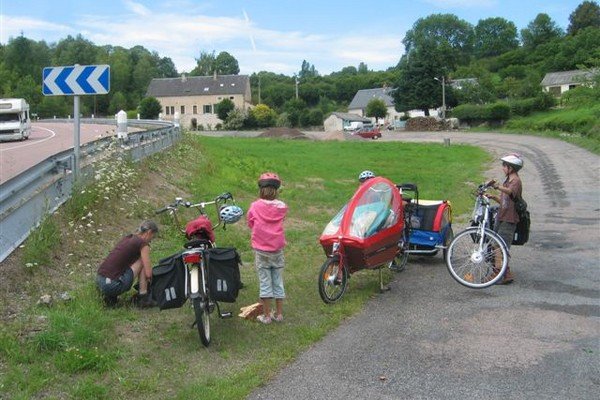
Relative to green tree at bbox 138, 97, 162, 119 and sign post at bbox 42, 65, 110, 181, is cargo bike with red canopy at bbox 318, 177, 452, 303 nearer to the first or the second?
sign post at bbox 42, 65, 110, 181

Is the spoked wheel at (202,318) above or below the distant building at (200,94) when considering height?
below

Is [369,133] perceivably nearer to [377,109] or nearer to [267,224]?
[377,109]

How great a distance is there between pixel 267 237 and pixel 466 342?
7.73 feet

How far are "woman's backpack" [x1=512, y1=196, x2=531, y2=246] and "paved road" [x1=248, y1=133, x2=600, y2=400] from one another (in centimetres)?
60

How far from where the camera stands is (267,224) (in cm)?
680

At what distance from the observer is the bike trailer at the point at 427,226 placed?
980cm

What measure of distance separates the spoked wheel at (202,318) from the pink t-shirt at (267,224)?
3.62 ft

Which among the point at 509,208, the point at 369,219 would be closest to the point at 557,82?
the point at 509,208

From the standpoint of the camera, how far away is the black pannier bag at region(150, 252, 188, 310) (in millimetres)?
5918

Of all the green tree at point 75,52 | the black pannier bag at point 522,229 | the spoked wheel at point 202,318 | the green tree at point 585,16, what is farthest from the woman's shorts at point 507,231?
the green tree at point 585,16

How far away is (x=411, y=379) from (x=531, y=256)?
624 cm

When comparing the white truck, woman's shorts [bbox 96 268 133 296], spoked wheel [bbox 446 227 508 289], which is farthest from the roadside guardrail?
the white truck

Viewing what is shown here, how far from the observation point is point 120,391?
4.89 m

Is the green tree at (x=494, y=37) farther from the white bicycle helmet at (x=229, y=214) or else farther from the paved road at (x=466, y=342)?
the white bicycle helmet at (x=229, y=214)
